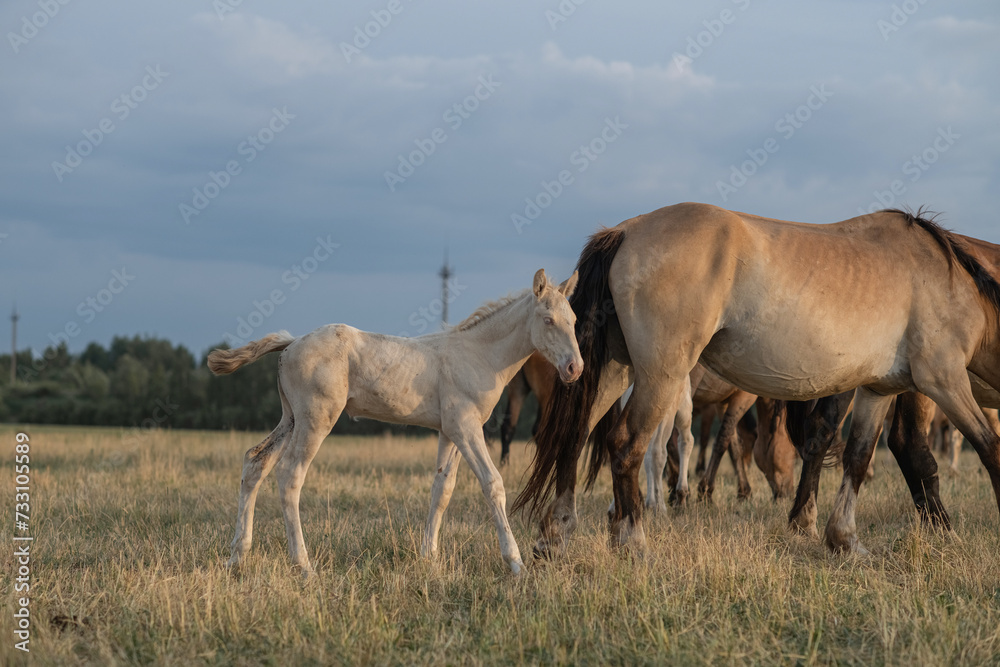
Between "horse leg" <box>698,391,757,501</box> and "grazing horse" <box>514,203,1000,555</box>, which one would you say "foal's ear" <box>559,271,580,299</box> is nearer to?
"grazing horse" <box>514,203,1000,555</box>

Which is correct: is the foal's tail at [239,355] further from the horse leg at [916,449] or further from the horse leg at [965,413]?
the horse leg at [916,449]

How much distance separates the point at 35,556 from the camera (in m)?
5.25

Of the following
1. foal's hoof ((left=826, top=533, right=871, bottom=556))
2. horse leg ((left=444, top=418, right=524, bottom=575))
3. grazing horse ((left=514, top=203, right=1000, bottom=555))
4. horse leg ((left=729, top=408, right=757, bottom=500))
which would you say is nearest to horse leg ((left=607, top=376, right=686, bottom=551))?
grazing horse ((left=514, top=203, right=1000, bottom=555))

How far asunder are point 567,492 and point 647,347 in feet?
3.94

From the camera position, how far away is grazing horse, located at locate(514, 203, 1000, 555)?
5.40 metres

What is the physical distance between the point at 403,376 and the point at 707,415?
320 inches

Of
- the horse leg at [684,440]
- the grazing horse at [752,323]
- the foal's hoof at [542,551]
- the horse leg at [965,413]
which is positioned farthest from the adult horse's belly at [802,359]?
the horse leg at [684,440]

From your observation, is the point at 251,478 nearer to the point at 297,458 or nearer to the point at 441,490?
the point at 297,458

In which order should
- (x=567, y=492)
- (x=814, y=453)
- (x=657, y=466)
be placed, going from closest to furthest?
(x=567, y=492)
(x=814, y=453)
(x=657, y=466)

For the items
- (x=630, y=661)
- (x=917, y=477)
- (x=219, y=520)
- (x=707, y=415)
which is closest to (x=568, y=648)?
(x=630, y=661)

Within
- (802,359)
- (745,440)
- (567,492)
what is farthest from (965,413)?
(745,440)

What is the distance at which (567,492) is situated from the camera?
5.76m

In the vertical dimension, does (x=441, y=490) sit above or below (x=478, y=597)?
above

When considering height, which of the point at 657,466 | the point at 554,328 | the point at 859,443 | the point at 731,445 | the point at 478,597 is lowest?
the point at 478,597
